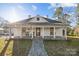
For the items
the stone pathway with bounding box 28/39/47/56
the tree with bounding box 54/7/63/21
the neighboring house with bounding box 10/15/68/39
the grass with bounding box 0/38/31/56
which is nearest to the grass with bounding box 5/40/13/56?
the grass with bounding box 0/38/31/56

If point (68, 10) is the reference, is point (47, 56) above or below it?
below

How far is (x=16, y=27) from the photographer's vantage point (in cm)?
961

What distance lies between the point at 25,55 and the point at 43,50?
24 cm

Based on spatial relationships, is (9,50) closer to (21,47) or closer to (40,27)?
(21,47)

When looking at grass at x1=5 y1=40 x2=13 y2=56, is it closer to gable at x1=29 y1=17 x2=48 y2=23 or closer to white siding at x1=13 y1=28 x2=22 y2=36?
white siding at x1=13 y1=28 x2=22 y2=36

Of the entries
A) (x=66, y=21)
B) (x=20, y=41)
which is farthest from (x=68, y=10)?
(x=20, y=41)

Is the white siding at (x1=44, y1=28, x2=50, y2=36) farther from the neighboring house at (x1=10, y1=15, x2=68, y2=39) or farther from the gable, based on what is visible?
the gable

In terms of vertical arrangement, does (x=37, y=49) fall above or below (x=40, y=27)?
below

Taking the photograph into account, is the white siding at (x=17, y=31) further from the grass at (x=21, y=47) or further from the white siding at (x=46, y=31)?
the white siding at (x=46, y=31)

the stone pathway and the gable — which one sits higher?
the gable

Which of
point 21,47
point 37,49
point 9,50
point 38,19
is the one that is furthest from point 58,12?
point 9,50

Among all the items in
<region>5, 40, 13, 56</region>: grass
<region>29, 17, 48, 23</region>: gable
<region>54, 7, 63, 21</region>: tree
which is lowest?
<region>5, 40, 13, 56</region>: grass

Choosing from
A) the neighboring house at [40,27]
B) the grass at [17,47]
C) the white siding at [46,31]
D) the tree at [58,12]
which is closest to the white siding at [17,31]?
the neighboring house at [40,27]

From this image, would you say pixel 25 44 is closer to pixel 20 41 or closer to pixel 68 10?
pixel 20 41
